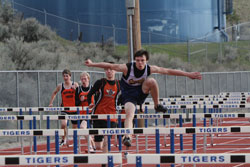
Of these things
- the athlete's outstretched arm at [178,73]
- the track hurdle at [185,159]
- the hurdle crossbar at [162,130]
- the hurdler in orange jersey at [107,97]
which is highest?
the athlete's outstretched arm at [178,73]

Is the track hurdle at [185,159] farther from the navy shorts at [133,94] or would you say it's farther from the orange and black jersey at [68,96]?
the orange and black jersey at [68,96]

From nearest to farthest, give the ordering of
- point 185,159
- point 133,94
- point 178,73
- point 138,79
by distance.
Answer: point 185,159, point 178,73, point 138,79, point 133,94

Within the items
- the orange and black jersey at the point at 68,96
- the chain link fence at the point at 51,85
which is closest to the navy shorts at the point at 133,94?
the orange and black jersey at the point at 68,96

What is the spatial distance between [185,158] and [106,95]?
6546mm

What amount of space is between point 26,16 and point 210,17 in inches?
610

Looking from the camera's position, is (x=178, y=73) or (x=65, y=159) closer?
(x=65, y=159)

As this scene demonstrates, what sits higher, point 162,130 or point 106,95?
point 106,95

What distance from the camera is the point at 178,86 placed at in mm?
32938

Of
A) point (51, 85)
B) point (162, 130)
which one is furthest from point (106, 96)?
point (51, 85)

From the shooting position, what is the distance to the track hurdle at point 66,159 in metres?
6.54

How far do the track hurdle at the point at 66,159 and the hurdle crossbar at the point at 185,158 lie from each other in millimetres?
180

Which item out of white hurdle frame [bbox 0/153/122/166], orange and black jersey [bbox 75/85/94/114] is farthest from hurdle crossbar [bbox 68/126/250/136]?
orange and black jersey [bbox 75/85/94/114]

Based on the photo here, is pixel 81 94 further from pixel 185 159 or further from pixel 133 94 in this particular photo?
pixel 185 159

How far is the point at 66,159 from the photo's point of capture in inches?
260
